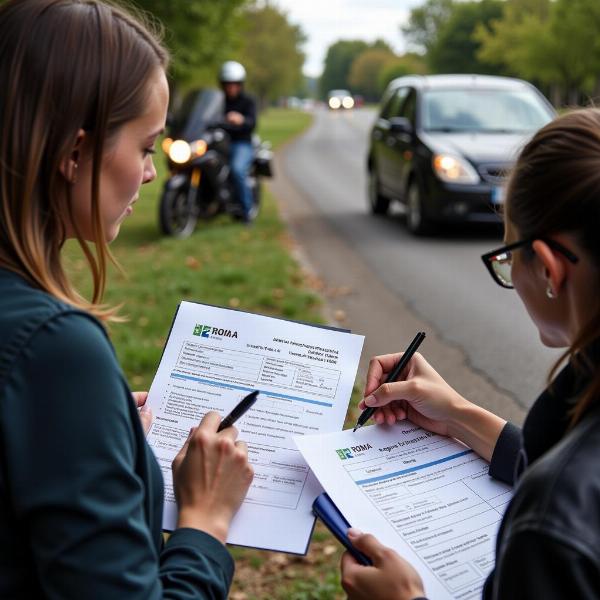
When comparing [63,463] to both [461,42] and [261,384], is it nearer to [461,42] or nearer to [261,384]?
[261,384]

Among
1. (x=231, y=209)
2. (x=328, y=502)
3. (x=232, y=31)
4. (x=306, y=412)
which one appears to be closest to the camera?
(x=328, y=502)

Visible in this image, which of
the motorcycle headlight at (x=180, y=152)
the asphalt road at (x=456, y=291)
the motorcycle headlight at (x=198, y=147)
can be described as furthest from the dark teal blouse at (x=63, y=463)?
the motorcycle headlight at (x=198, y=147)

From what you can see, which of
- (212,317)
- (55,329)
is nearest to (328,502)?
(212,317)

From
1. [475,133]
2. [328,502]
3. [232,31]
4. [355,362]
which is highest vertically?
[355,362]

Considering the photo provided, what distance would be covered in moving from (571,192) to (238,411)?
0.75 metres

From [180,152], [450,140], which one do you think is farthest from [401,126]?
[180,152]

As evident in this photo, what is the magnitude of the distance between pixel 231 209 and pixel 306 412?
9478mm

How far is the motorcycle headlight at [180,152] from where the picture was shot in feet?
33.3

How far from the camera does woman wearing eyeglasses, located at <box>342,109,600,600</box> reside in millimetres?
1150

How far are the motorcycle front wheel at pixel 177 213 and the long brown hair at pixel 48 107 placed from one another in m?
8.57

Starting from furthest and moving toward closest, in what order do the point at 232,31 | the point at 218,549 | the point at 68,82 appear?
the point at 232,31
the point at 218,549
the point at 68,82

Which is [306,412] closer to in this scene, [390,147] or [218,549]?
[218,549]

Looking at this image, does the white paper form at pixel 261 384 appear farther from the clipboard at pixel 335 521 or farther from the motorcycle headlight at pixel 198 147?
the motorcycle headlight at pixel 198 147

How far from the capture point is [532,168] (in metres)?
1.38
